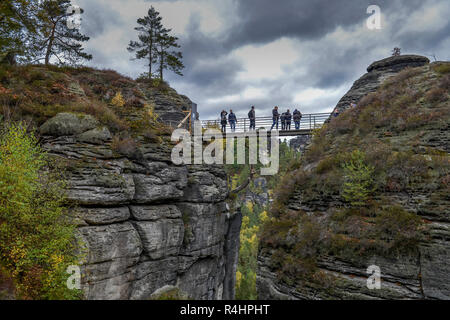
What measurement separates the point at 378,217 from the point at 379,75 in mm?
19856

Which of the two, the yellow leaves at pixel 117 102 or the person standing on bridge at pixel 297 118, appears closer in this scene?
the yellow leaves at pixel 117 102

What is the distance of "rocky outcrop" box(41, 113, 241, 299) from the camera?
12.9 meters

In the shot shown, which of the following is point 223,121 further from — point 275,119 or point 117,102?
point 117,102

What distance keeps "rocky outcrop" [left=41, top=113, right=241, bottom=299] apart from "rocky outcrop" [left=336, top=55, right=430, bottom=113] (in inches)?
617

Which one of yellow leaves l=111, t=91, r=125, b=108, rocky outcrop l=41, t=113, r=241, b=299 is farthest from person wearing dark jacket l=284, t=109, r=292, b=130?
yellow leaves l=111, t=91, r=125, b=108

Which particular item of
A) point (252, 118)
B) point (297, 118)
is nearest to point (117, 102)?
point (252, 118)

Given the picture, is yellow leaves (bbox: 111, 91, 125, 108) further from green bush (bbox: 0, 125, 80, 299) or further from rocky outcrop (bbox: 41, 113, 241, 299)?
green bush (bbox: 0, 125, 80, 299)

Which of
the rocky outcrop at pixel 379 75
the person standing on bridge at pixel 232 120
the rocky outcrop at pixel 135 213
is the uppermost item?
the rocky outcrop at pixel 379 75

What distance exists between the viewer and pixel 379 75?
23.2m

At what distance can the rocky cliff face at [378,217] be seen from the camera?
8375 mm

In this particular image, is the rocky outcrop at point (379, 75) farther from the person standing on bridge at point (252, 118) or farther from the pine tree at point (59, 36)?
the pine tree at point (59, 36)

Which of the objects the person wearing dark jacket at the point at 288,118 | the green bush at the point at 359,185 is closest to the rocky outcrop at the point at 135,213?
the person wearing dark jacket at the point at 288,118

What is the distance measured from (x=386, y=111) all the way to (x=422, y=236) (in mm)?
9600

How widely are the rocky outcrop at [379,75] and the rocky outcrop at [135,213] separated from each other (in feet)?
51.4
